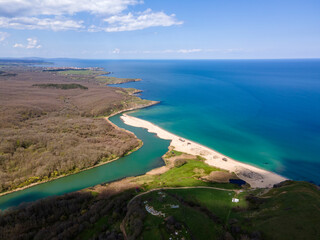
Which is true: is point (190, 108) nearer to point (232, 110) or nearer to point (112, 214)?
point (232, 110)

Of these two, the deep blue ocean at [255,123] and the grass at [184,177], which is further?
the deep blue ocean at [255,123]

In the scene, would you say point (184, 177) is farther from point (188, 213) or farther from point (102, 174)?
point (102, 174)

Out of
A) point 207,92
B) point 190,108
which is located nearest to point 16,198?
point 190,108

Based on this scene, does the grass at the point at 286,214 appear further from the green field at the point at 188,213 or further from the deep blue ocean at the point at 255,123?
the deep blue ocean at the point at 255,123

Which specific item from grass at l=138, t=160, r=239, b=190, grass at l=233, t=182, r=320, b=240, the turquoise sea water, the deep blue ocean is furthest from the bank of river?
grass at l=233, t=182, r=320, b=240

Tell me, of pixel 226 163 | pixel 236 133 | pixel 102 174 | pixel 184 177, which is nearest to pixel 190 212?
pixel 184 177

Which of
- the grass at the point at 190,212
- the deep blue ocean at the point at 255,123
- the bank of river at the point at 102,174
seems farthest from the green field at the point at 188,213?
the deep blue ocean at the point at 255,123
